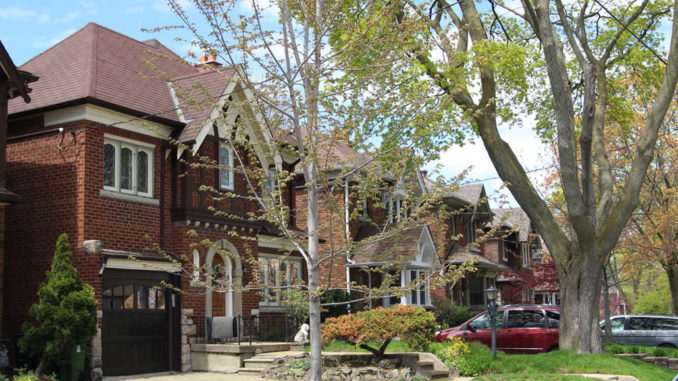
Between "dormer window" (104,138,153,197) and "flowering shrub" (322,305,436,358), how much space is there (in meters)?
5.93

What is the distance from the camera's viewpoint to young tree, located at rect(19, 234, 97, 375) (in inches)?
599

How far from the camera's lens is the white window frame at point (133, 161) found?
18125 millimetres

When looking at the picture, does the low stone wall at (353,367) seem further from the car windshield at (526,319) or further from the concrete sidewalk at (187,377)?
the car windshield at (526,319)

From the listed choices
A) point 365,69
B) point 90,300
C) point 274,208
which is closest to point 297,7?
point 365,69

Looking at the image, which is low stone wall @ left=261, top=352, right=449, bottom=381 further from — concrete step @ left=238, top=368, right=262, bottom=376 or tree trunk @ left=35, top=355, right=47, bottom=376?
→ tree trunk @ left=35, top=355, right=47, bottom=376

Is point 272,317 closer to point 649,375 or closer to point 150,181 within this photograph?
point 150,181

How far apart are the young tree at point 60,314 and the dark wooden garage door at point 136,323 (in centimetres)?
158

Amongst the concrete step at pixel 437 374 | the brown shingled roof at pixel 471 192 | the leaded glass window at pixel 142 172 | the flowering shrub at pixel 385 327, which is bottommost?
the concrete step at pixel 437 374

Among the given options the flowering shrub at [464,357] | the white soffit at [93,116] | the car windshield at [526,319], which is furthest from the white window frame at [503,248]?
the white soffit at [93,116]

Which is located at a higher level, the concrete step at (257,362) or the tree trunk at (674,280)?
the tree trunk at (674,280)

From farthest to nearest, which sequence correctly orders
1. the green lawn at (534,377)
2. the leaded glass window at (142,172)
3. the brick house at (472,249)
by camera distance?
the brick house at (472,249) → the leaded glass window at (142,172) → the green lawn at (534,377)

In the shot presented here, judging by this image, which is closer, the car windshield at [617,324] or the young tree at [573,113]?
the young tree at [573,113]

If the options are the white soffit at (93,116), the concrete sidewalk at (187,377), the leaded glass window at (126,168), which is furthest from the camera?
the leaded glass window at (126,168)

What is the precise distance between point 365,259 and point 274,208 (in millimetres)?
18089
